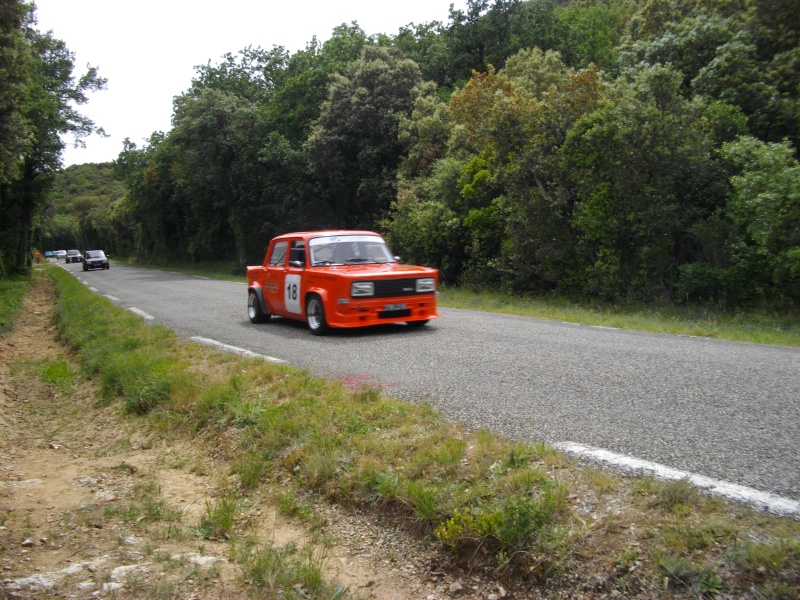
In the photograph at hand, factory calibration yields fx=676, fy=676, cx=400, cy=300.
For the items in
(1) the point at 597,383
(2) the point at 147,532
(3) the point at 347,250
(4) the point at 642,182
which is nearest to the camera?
(2) the point at 147,532

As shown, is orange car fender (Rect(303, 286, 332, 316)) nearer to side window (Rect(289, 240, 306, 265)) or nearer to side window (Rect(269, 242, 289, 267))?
side window (Rect(289, 240, 306, 265))

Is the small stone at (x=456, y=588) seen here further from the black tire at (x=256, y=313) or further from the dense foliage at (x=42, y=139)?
the dense foliage at (x=42, y=139)

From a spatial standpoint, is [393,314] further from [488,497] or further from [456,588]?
[456,588]

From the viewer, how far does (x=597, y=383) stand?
21.8 ft

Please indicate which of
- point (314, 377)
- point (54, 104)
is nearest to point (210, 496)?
point (314, 377)

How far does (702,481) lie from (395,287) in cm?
742

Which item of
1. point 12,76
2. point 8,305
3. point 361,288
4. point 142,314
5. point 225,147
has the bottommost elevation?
point 8,305

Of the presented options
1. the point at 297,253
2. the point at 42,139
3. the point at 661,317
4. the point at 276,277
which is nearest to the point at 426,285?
the point at 297,253

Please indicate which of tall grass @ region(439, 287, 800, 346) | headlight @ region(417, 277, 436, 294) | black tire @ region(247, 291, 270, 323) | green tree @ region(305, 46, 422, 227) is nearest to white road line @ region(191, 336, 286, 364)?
black tire @ region(247, 291, 270, 323)

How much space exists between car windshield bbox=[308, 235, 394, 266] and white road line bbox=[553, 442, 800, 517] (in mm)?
A: 7648

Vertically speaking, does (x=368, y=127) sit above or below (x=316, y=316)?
above

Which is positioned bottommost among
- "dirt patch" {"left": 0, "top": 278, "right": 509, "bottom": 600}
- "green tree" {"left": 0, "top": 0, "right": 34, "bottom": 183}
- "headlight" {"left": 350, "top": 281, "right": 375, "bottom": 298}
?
"dirt patch" {"left": 0, "top": 278, "right": 509, "bottom": 600}

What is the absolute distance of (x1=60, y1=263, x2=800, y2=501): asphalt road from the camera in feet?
15.1

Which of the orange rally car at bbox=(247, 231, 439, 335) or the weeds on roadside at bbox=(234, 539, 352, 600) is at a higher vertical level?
the orange rally car at bbox=(247, 231, 439, 335)
